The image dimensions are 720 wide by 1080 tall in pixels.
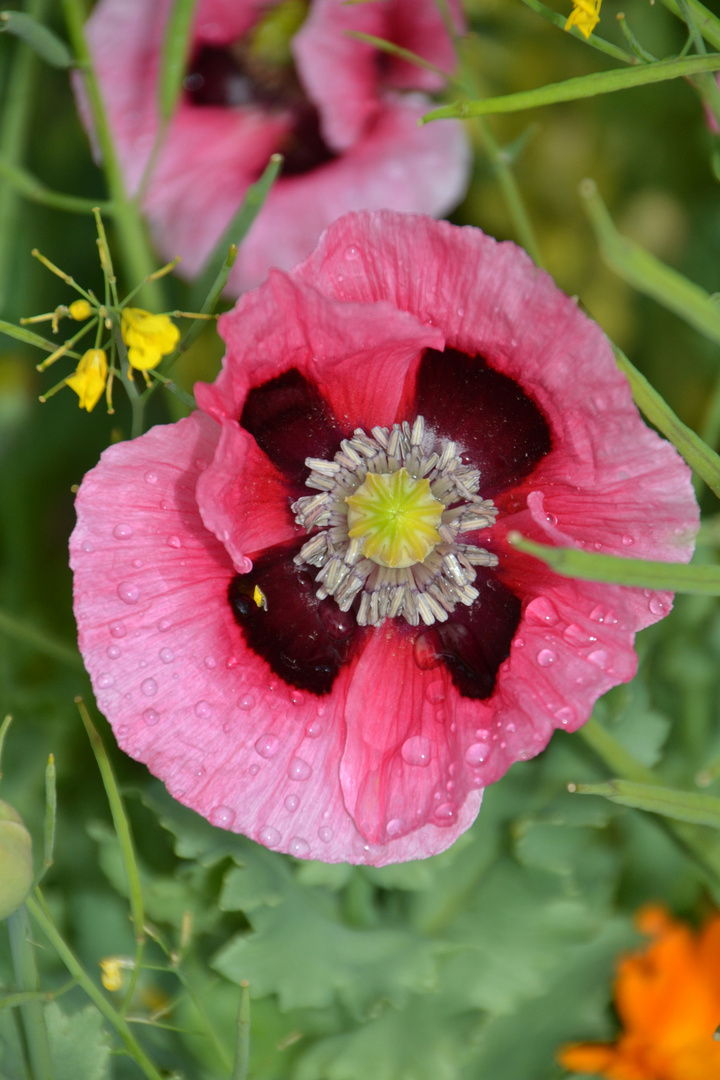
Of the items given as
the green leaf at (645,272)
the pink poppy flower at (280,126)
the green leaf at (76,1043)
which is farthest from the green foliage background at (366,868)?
the green leaf at (645,272)

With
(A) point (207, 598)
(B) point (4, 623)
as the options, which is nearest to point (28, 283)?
(B) point (4, 623)

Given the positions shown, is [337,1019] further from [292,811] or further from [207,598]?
[207,598]

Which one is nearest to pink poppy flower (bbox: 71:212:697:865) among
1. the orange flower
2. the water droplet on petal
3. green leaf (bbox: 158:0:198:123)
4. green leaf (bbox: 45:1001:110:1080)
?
the water droplet on petal

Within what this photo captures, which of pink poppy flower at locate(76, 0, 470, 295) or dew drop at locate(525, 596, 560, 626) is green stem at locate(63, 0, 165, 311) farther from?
dew drop at locate(525, 596, 560, 626)

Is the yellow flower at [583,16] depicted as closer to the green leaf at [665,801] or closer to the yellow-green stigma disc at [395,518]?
the yellow-green stigma disc at [395,518]

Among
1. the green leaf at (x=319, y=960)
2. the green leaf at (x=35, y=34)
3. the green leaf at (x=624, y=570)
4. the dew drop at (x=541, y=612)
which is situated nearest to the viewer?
the green leaf at (x=624, y=570)
